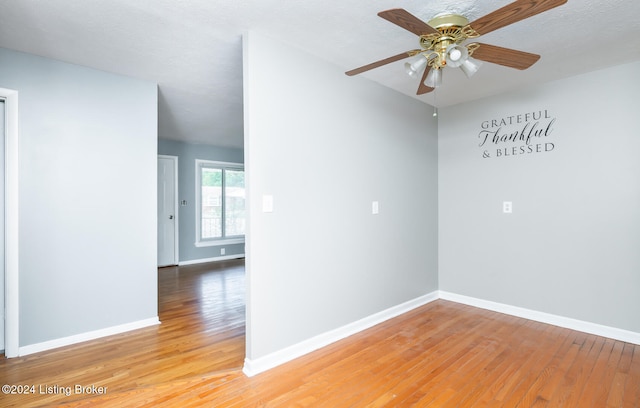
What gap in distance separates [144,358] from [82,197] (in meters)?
1.47

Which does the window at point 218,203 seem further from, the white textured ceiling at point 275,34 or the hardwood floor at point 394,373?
the hardwood floor at point 394,373

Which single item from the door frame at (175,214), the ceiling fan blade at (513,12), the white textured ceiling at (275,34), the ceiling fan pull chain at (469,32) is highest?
the white textured ceiling at (275,34)

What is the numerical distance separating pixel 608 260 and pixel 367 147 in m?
2.38

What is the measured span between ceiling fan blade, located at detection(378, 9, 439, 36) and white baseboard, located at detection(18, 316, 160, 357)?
10.7 feet

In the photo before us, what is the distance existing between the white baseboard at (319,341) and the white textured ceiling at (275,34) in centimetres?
232

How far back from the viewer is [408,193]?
362cm

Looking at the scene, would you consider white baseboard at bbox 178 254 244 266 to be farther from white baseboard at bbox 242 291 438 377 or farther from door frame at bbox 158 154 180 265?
white baseboard at bbox 242 291 438 377

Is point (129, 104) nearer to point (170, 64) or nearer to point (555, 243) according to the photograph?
point (170, 64)

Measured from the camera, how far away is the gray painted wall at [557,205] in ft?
9.20

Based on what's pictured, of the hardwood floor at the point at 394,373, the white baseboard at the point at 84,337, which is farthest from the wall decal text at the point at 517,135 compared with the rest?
the white baseboard at the point at 84,337

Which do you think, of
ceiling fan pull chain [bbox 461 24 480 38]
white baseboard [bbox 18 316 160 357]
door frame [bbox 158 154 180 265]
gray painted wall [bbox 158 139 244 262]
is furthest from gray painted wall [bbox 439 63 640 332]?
door frame [bbox 158 154 180 265]

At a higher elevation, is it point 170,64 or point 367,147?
point 170,64

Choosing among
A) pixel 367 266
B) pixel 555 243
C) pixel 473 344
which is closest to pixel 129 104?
pixel 367 266

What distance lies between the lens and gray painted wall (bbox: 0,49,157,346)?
257 cm
